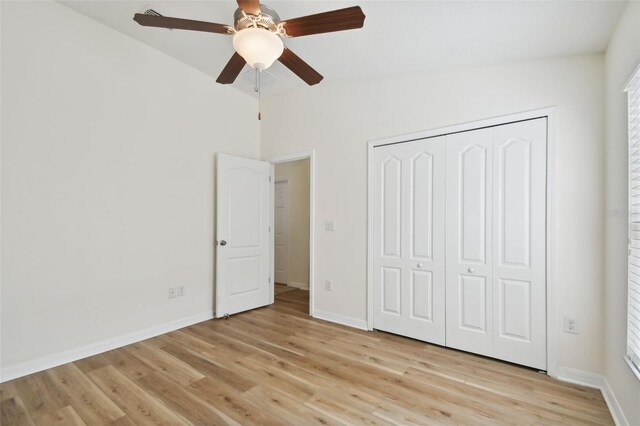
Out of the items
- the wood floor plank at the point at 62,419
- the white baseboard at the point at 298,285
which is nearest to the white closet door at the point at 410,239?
the white baseboard at the point at 298,285

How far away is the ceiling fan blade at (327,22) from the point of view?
1600mm

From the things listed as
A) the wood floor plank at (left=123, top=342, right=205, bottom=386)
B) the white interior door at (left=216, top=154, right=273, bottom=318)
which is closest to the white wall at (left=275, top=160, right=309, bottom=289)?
the white interior door at (left=216, top=154, right=273, bottom=318)

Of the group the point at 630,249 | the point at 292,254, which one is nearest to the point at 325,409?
the point at 630,249

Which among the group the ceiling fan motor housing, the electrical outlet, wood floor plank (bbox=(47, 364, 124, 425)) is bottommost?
wood floor plank (bbox=(47, 364, 124, 425))

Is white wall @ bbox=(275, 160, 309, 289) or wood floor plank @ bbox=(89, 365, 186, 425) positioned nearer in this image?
wood floor plank @ bbox=(89, 365, 186, 425)

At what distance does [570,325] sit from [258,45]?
3.01 metres

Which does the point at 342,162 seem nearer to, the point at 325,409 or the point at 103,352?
the point at 325,409

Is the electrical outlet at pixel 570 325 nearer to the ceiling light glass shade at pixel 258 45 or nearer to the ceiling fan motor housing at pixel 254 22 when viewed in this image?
the ceiling light glass shade at pixel 258 45

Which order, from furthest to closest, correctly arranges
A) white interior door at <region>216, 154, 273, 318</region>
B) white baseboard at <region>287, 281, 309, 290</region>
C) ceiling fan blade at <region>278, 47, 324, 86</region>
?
white baseboard at <region>287, 281, 309, 290</region> < white interior door at <region>216, 154, 273, 318</region> < ceiling fan blade at <region>278, 47, 324, 86</region>

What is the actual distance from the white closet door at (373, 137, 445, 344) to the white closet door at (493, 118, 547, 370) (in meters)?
0.46

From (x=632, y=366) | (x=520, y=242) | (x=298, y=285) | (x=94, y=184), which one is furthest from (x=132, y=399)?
(x=298, y=285)

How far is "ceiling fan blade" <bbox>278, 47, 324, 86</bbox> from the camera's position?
202 cm

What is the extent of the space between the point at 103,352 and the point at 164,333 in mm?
552

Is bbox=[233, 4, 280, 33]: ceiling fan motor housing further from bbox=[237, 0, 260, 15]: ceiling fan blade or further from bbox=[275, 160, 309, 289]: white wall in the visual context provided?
bbox=[275, 160, 309, 289]: white wall
